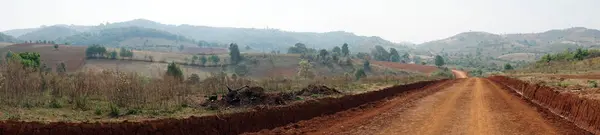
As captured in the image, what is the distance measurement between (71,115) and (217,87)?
12221mm

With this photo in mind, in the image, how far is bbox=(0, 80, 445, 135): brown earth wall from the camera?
1042 cm

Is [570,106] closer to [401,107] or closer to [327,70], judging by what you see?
[401,107]

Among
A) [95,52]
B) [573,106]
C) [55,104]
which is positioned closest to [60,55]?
[95,52]

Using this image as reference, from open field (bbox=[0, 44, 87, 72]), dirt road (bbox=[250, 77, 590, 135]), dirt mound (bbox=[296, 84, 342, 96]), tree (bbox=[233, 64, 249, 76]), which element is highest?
dirt mound (bbox=[296, 84, 342, 96])

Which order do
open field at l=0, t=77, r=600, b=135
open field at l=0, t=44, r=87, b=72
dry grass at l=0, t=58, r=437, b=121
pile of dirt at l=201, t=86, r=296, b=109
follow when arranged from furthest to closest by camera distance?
open field at l=0, t=44, r=87, b=72
pile of dirt at l=201, t=86, r=296, b=109
dry grass at l=0, t=58, r=437, b=121
open field at l=0, t=77, r=600, b=135

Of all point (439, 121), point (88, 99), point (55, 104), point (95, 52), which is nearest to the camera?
point (55, 104)

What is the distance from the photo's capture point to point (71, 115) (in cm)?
1255

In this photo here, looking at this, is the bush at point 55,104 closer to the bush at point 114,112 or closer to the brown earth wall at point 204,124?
the bush at point 114,112

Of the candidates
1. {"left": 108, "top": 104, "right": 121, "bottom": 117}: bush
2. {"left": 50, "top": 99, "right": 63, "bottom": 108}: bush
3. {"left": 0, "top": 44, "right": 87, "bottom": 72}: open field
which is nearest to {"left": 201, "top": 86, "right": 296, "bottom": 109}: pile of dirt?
{"left": 108, "top": 104, "right": 121, "bottom": 117}: bush

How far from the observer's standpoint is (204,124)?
41.4 ft

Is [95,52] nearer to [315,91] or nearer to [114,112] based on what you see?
[315,91]

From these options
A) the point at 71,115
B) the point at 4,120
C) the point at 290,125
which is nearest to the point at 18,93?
the point at 71,115

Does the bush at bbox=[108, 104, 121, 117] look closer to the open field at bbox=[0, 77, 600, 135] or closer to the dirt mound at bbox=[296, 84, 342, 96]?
the open field at bbox=[0, 77, 600, 135]

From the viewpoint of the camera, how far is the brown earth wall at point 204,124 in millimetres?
Result: 10422
